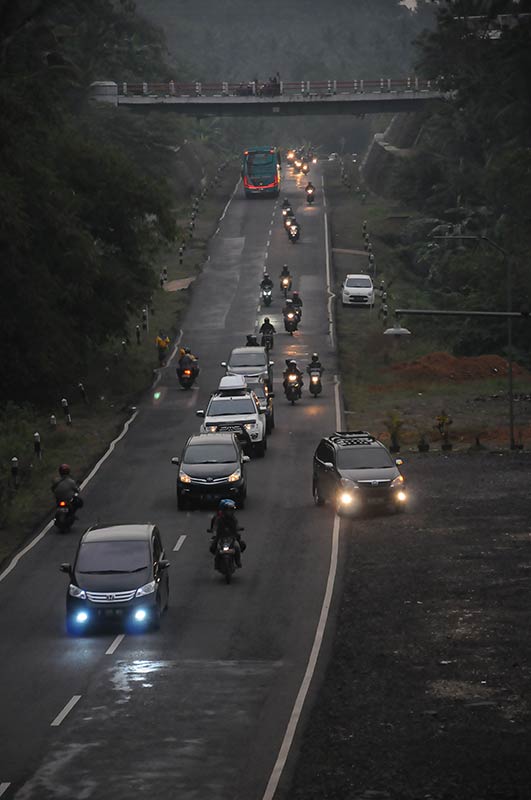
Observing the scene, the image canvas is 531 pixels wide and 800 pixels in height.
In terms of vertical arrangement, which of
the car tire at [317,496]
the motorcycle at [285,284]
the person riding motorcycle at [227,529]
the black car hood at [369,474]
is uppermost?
the person riding motorcycle at [227,529]

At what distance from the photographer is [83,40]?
13662 cm

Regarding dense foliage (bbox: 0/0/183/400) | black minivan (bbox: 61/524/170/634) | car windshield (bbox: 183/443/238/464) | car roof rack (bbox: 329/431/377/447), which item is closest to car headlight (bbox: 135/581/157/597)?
black minivan (bbox: 61/524/170/634)

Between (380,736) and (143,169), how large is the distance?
104696 mm

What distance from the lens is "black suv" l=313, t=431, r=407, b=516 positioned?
A: 129 feet

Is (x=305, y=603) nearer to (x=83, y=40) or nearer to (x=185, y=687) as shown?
(x=185, y=687)

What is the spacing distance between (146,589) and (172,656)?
1884 mm

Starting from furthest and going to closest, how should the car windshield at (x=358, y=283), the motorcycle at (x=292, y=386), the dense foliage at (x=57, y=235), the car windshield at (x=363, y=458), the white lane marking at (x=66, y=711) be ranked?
the car windshield at (x=358, y=283)
the motorcycle at (x=292, y=386)
the dense foliage at (x=57, y=235)
the car windshield at (x=363, y=458)
the white lane marking at (x=66, y=711)

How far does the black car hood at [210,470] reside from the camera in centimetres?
4016

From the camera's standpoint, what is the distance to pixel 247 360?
60.3 m

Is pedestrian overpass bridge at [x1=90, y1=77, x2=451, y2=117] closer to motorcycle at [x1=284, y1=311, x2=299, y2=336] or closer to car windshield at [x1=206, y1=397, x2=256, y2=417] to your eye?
motorcycle at [x1=284, y1=311, x2=299, y2=336]

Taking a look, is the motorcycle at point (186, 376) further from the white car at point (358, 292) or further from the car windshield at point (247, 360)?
the white car at point (358, 292)

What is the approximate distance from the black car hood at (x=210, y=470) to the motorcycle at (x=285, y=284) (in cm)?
4992

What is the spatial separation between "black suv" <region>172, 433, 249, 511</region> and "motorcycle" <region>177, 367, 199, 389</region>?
79.1 ft

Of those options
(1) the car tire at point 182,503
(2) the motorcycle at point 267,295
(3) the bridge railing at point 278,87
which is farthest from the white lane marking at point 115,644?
(3) the bridge railing at point 278,87
